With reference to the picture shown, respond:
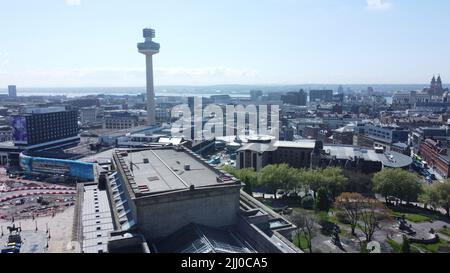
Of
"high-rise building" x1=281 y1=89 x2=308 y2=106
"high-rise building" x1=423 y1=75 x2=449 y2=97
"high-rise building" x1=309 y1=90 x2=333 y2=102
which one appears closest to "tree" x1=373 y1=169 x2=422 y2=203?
"high-rise building" x1=281 y1=89 x2=308 y2=106

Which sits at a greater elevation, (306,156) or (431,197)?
(306,156)

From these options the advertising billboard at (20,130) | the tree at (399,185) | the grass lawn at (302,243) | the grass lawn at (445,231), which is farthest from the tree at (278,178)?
the advertising billboard at (20,130)

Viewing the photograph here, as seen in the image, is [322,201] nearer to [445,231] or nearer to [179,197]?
[445,231]

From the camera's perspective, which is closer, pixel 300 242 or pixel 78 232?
pixel 78 232

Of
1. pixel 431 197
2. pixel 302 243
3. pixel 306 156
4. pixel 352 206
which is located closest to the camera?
pixel 302 243

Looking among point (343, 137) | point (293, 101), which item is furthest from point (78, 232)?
point (293, 101)

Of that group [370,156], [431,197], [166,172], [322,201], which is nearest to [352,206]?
[322,201]
